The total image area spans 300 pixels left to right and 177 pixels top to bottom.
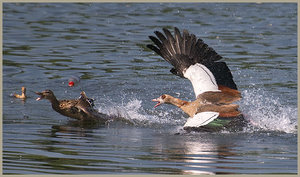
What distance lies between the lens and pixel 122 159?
8.47 meters

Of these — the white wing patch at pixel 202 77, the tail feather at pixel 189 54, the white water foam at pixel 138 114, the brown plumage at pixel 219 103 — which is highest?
the tail feather at pixel 189 54

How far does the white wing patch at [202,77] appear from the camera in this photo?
34.5 ft

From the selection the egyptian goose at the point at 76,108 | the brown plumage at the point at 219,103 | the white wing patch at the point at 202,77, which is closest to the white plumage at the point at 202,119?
the brown plumage at the point at 219,103

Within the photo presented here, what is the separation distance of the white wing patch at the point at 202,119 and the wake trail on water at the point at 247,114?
56 centimetres

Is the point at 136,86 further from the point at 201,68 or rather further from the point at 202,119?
the point at 202,119

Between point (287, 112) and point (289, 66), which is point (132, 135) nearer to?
point (287, 112)

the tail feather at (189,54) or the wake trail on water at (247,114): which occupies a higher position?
the tail feather at (189,54)

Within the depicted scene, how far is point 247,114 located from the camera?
10.9 metres

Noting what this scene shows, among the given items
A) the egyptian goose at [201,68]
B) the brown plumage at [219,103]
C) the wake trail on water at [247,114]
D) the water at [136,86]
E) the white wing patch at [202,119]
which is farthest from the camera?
the wake trail on water at [247,114]

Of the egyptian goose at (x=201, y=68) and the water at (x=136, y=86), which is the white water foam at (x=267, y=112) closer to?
the water at (x=136, y=86)

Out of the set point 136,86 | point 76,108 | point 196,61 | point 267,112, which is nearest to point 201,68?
point 196,61

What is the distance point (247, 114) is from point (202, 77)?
945mm

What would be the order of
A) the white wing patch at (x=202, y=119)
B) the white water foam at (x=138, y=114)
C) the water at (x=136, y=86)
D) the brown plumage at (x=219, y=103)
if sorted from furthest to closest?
the white water foam at (x=138, y=114), the brown plumage at (x=219, y=103), the white wing patch at (x=202, y=119), the water at (x=136, y=86)

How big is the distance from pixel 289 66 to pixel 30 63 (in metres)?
5.34
